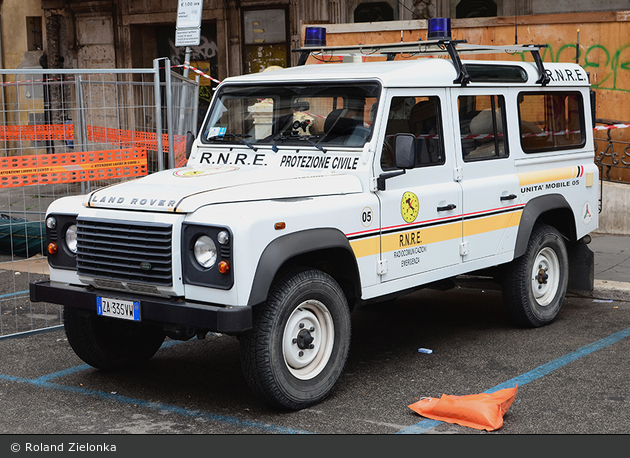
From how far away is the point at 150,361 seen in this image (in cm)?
628

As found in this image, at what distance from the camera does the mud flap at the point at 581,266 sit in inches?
305

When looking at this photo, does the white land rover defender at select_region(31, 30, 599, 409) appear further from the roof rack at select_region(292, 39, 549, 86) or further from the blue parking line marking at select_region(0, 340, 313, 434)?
the blue parking line marking at select_region(0, 340, 313, 434)

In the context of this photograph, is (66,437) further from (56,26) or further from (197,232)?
(56,26)

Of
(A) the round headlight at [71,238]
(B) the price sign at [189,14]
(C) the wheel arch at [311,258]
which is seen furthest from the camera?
(B) the price sign at [189,14]

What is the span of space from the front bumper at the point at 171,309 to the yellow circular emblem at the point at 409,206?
158cm

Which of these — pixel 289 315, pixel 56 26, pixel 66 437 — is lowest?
pixel 66 437

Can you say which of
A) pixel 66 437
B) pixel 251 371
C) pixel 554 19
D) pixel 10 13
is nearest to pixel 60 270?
pixel 66 437

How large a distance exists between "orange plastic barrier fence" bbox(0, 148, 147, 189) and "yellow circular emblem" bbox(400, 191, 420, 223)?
9.26ft

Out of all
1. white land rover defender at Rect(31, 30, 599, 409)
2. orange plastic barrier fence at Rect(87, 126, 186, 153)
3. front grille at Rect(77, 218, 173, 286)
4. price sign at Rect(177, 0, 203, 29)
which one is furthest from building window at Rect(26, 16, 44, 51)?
front grille at Rect(77, 218, 173, 286)

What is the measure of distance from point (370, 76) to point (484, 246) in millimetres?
1667

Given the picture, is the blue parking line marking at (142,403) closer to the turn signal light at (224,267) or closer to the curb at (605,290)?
the turn signal light at (224,267)

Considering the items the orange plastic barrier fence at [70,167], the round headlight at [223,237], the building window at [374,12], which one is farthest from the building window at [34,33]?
the round headlight at [223,237]

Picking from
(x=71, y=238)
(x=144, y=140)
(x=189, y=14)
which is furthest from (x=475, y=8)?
(x=71, y=238)

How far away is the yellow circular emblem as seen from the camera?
5664 mm
